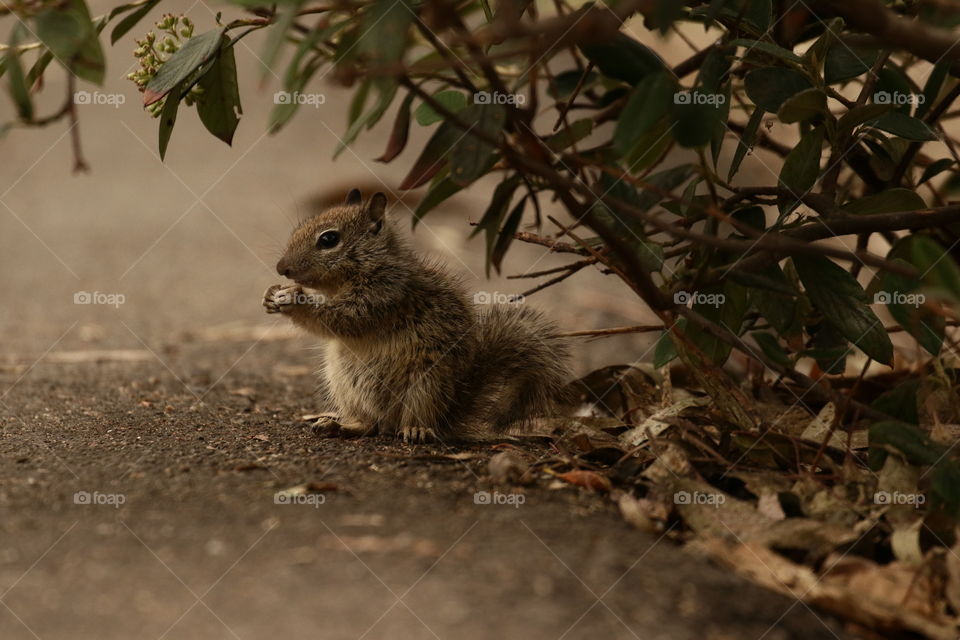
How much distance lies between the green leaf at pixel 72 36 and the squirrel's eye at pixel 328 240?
5.20 feet

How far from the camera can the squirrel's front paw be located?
363 cm

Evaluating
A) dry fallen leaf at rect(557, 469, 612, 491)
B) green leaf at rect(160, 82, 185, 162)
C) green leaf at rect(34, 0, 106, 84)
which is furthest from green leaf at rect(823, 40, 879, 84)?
green leaf at rect(34, 0, 106, 84)

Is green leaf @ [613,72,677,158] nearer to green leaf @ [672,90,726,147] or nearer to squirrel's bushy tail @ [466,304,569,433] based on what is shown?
green leaf @ [672,90,726,147]

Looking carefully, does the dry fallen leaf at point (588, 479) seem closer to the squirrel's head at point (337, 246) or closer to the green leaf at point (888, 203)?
the green leaf at point (888, 203)

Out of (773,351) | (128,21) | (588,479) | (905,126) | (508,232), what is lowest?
(588,479)

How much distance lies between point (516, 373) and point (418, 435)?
0.43m

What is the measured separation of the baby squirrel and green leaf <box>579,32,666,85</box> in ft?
4.23

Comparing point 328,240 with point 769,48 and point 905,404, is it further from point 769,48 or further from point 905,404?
point 905,404

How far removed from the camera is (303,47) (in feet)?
7.37

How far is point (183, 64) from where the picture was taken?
2674mm

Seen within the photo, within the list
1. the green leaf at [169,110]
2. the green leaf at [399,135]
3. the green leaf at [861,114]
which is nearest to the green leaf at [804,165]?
the green leaf at [861,114]

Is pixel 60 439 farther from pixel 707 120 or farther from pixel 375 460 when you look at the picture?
pixel 707 120

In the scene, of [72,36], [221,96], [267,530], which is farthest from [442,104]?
[267,530]

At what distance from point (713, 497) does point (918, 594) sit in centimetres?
54
